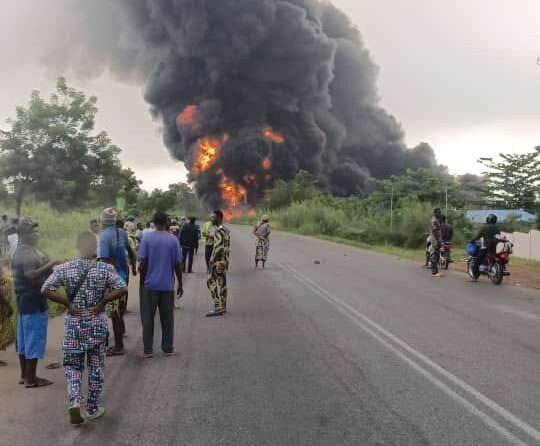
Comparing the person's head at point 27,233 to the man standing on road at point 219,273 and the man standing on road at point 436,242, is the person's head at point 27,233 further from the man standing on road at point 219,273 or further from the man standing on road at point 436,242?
the man standing on road at point 436,242

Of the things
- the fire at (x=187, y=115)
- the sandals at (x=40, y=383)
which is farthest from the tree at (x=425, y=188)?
the fire at (x=187, y=115)

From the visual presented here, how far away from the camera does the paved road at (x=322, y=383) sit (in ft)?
14.8

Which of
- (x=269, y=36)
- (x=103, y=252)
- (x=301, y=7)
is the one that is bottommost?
(x=103, y=252)

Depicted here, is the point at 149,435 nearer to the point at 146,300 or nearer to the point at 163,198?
the point at 146,300

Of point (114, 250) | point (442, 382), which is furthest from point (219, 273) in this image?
point (442, 382)

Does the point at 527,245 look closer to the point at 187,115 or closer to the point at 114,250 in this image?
the point at 114,250

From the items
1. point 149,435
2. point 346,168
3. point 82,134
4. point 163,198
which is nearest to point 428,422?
point 149,435

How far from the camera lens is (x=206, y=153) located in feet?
245

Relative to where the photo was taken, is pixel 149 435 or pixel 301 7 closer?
pixel 149 435

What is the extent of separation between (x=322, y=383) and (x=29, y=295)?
3.01 m

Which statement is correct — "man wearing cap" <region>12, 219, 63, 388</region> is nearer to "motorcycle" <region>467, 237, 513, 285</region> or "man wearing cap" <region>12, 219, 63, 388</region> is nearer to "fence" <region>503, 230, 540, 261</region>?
"motorcycle" <region>467, 237, 513, 285</region>

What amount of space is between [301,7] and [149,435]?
7995cm

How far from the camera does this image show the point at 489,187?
131 feet

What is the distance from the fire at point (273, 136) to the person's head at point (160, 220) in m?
68.0
